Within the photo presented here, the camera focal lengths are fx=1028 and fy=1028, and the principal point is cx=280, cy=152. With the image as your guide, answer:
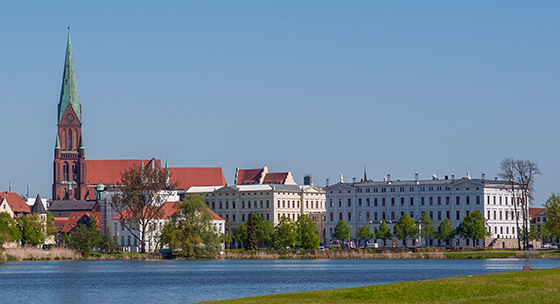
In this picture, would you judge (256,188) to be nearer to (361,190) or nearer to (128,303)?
(361,190)

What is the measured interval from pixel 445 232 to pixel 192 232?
44158mm

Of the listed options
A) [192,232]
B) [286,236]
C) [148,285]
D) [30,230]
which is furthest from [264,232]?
[148,285]

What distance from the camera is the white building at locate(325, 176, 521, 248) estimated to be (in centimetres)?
15712

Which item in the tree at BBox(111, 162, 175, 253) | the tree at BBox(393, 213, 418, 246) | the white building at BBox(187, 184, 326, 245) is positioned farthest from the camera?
the white building at BBox(187, 184, 326, 245)

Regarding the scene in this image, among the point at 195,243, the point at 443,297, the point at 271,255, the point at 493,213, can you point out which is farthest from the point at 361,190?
the point at 443,297

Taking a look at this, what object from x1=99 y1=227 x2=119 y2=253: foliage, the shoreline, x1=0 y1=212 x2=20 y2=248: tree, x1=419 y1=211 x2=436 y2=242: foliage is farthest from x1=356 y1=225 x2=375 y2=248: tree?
x1=0 y1=212 x2=20 y2=248: tree

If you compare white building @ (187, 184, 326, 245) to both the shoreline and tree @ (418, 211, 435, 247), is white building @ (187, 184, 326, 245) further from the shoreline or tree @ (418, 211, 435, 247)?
the shoreline

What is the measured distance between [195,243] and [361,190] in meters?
56.6

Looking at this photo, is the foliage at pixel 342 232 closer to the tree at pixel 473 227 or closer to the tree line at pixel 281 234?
the tree line at pixel 281 234

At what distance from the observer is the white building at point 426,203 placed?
15712 centimetres

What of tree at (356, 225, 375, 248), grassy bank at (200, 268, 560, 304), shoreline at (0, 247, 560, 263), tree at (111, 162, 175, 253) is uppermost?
tree at (111, 162, 175, 253)

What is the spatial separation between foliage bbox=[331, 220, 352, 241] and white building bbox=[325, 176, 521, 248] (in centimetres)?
695

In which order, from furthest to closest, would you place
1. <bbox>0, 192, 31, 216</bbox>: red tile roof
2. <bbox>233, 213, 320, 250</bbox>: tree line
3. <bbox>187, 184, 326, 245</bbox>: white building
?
<bbox>187, 184, 326, 245</bbox>: white building → <bbox>0, 192, 31, 216</bbox>: red tile roof → <bbox>233, 213, 320, 250</bbox>: tree line

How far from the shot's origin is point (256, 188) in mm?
190125
